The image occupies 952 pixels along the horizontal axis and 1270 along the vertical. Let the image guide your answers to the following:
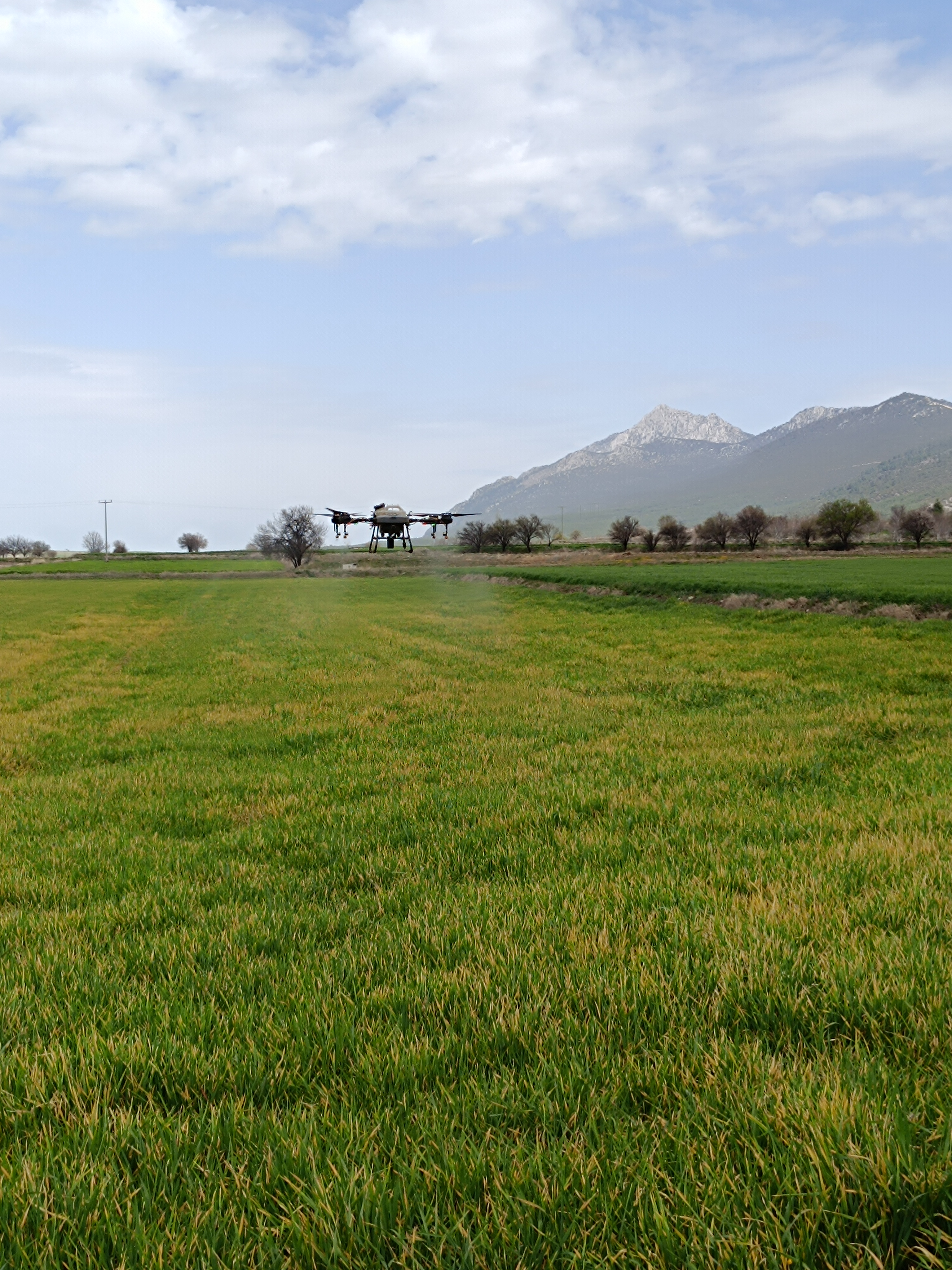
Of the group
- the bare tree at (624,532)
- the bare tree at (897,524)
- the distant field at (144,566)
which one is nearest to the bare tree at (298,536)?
the distant field at (144,566)

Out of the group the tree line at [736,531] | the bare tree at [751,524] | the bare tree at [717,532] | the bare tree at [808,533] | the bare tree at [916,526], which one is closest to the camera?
the bare tree at [916,526]

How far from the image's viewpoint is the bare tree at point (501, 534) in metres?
149

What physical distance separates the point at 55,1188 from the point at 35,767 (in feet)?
33.7

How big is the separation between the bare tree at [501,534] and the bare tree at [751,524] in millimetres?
46923

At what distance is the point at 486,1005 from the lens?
382 cm

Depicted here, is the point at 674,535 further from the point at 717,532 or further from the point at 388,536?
the point at 388,536

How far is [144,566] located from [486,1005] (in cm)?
14144

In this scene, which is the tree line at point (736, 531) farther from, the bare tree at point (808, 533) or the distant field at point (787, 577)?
the distant field at point (787, 577)

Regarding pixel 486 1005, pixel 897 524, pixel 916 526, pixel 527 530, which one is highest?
pixel 897 524

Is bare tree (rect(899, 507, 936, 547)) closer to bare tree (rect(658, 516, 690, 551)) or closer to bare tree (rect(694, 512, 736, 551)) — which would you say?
bare tree (rect(694, 512, 736, 551))

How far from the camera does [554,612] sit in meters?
38.4

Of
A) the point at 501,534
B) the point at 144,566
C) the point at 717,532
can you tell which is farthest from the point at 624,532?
the point at 144,566

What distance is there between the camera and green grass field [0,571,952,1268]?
2.41m

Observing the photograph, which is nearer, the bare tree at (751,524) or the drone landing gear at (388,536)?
the drone landing gear at (388,536)
